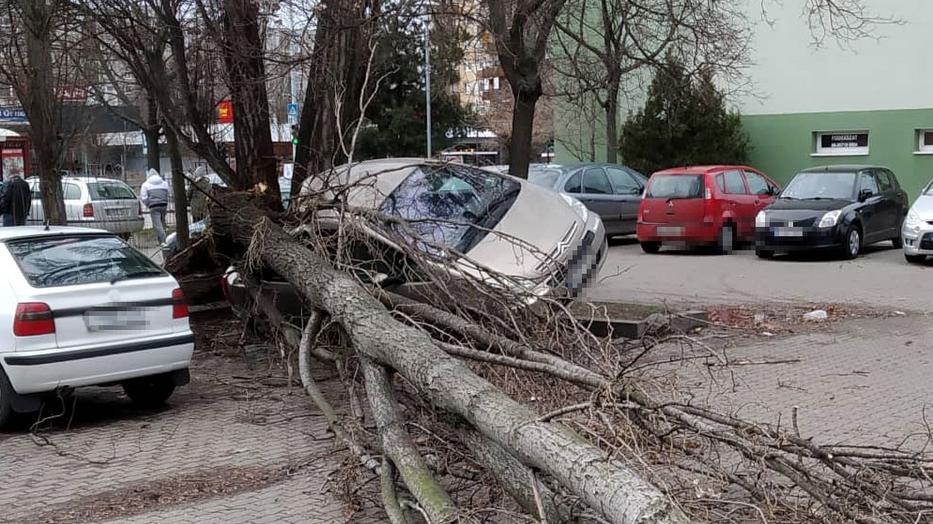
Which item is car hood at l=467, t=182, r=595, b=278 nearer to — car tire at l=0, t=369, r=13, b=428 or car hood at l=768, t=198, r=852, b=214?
car tire at l=0, t=369, r=13, b=428

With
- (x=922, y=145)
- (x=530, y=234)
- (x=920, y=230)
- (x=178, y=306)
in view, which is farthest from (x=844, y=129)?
(x=178, y=306)

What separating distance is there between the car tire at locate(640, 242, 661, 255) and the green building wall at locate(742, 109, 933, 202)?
9.25m

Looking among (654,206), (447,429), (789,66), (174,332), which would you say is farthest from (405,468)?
(789,66)

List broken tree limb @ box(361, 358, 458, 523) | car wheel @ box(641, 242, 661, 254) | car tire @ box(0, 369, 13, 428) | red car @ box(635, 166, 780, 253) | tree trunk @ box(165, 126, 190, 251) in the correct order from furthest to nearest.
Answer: car wheel @ box(641, 242, 661, 254)
red car @ box(635, 166, 780, 253)
tree trunk @ box(165, 126, 190, 251)
car tire @ box(0, 369, 13, 428)
broken tree limb @ box(361, 358, 458, 523)

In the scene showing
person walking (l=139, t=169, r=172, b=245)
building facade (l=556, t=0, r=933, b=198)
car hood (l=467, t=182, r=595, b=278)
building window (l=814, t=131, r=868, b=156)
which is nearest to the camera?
car hood (l=467, t=182, r=595, b=278)

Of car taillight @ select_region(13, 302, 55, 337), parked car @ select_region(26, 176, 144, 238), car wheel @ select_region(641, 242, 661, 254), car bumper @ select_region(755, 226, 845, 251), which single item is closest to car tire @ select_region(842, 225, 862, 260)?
car bumper @ select_region(755, 226, 845, 251)

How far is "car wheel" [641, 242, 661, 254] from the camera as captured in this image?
18891 millimetres

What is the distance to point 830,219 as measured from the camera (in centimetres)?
1648

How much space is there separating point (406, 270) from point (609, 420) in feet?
10.4

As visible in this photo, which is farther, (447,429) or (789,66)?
(789,66)

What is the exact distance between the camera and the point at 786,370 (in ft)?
28.8

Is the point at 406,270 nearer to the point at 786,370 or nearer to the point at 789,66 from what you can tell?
the point at 786,370

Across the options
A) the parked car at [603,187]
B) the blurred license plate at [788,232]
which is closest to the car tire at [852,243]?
the blurred license plate at [788,232]

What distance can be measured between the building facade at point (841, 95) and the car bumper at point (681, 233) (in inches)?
307
